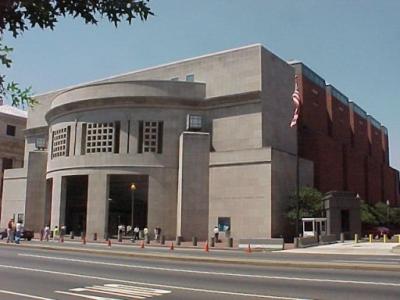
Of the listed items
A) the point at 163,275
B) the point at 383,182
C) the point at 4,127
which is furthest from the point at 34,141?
the point at 163,275

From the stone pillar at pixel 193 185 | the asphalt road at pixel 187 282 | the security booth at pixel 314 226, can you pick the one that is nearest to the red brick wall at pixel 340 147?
the security booth at pixel 314 226

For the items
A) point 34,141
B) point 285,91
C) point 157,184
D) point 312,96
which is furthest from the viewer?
point 34,141

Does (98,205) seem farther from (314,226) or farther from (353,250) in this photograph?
(353,250)

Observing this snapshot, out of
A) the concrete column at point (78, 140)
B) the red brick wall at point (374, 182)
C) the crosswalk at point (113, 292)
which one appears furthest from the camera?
the red brick wall at point (374, 182)

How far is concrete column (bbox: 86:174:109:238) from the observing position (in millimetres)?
56062

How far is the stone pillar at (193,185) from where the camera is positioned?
172ft

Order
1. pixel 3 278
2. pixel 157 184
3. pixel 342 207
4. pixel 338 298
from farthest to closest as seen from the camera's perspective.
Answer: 1. pixel 157 184
2. pixel 342 207
3. pixel 3 278
4. pixel 338 298

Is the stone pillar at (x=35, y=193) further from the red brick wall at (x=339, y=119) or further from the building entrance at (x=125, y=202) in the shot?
the red brick wall at (x=339, y=119)

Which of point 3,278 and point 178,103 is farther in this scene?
point 178,103

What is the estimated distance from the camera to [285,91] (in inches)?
2330

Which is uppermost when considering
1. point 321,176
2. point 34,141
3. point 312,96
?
point 312,96

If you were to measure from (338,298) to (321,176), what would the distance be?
52.7 m

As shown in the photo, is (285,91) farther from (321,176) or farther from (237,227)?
(237,227)

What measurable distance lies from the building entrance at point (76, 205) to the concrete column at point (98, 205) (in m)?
8.45
